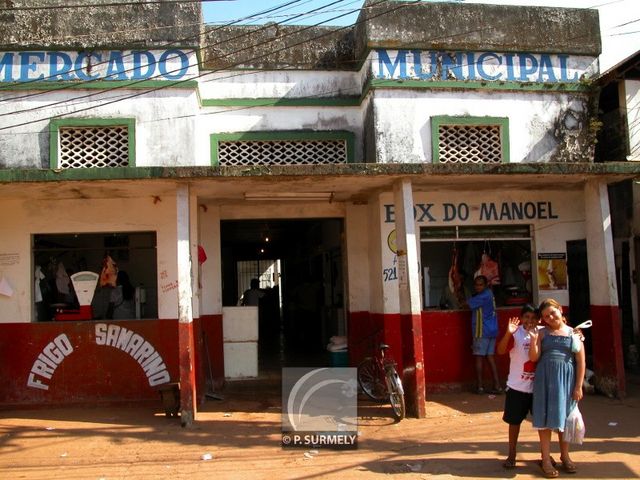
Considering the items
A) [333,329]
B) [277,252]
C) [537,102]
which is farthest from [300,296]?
[537,102]

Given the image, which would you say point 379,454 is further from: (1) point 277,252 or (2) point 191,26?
(1) point 277,252

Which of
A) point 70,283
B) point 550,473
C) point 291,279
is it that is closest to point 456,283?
point 550,473

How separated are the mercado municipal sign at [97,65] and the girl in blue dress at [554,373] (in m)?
6.48

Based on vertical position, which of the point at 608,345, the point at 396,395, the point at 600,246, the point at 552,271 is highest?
the point at 600,246

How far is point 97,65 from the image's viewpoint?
9359mm

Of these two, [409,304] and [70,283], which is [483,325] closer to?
[409,304]

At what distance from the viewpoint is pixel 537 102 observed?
10023 millimetres

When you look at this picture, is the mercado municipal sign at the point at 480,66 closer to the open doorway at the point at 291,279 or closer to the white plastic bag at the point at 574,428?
the open doorway at the point at 291,279

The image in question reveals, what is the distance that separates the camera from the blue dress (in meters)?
5.32

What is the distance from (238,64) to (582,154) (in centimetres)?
572

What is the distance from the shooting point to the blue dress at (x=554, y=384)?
532 cm

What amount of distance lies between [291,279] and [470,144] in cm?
1007

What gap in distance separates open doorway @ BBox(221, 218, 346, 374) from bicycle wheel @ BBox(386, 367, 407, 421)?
3.20m

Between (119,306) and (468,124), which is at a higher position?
(468,124)
